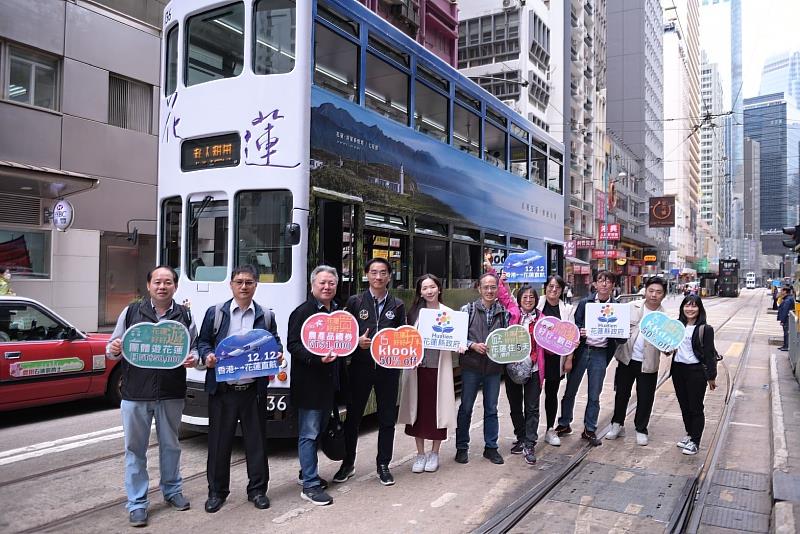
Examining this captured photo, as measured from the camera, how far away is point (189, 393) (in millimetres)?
5562

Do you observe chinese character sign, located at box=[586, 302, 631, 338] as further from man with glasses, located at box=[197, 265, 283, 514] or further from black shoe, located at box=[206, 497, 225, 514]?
black shoe, located at box=[206, 497, 225, 514]

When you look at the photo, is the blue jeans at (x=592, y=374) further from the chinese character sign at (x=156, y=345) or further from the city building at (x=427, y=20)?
the city building at (x=427, y=20)

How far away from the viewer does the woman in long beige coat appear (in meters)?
5.20

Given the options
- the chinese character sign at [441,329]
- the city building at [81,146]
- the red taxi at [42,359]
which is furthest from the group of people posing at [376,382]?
the city building at [81,146]

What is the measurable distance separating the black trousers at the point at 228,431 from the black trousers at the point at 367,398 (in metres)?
0.79

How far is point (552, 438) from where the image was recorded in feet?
20.5

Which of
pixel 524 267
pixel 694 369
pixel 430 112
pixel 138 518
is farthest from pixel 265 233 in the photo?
pixel 524 267

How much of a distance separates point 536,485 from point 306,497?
1905mm

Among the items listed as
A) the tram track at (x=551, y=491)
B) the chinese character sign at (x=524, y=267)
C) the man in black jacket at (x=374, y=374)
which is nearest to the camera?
the tram track at (x=551, y=491)

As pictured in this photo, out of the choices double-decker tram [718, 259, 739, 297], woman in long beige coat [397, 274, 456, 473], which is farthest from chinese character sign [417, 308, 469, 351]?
double-decker tram [718, 259, 739, 297]

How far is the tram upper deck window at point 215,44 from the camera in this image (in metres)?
5.89

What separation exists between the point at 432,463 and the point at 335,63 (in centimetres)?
398

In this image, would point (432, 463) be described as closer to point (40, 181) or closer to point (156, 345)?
point (156, 345)

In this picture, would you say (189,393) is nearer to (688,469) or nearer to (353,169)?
(353,169)
